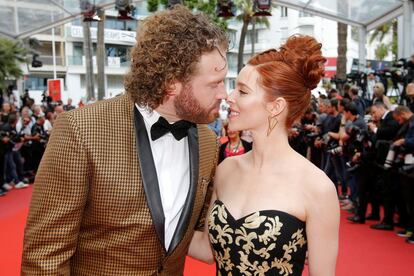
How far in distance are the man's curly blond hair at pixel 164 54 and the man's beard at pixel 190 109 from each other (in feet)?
0.16

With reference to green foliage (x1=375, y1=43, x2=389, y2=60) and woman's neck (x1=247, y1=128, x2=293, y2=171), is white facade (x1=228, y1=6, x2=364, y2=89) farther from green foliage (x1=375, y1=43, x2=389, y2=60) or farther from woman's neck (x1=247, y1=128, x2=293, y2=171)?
woman's neck (x1=247, y1=128, x2=293, y2=171)

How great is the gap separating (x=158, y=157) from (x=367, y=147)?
17.2 feet

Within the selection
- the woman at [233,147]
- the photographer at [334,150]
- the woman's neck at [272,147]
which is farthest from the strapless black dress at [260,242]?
the photographer at [334,150]

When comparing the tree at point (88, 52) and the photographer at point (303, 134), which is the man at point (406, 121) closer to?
the photographer at point (303, 134)

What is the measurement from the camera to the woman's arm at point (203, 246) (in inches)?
77.4

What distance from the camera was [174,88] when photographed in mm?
1660

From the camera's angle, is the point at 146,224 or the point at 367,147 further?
the point at 367,147

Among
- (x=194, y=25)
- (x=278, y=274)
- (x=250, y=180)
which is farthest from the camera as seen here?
(x=250, y=180)

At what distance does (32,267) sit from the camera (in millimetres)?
1422

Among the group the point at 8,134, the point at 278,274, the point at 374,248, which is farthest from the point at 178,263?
the point at 8,134

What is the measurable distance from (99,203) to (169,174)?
0.28 meters

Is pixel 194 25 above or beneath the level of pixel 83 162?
above

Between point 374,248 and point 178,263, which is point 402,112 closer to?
point 374,248

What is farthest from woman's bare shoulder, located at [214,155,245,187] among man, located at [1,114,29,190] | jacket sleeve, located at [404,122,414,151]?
man, located at [1,114,29,190]
